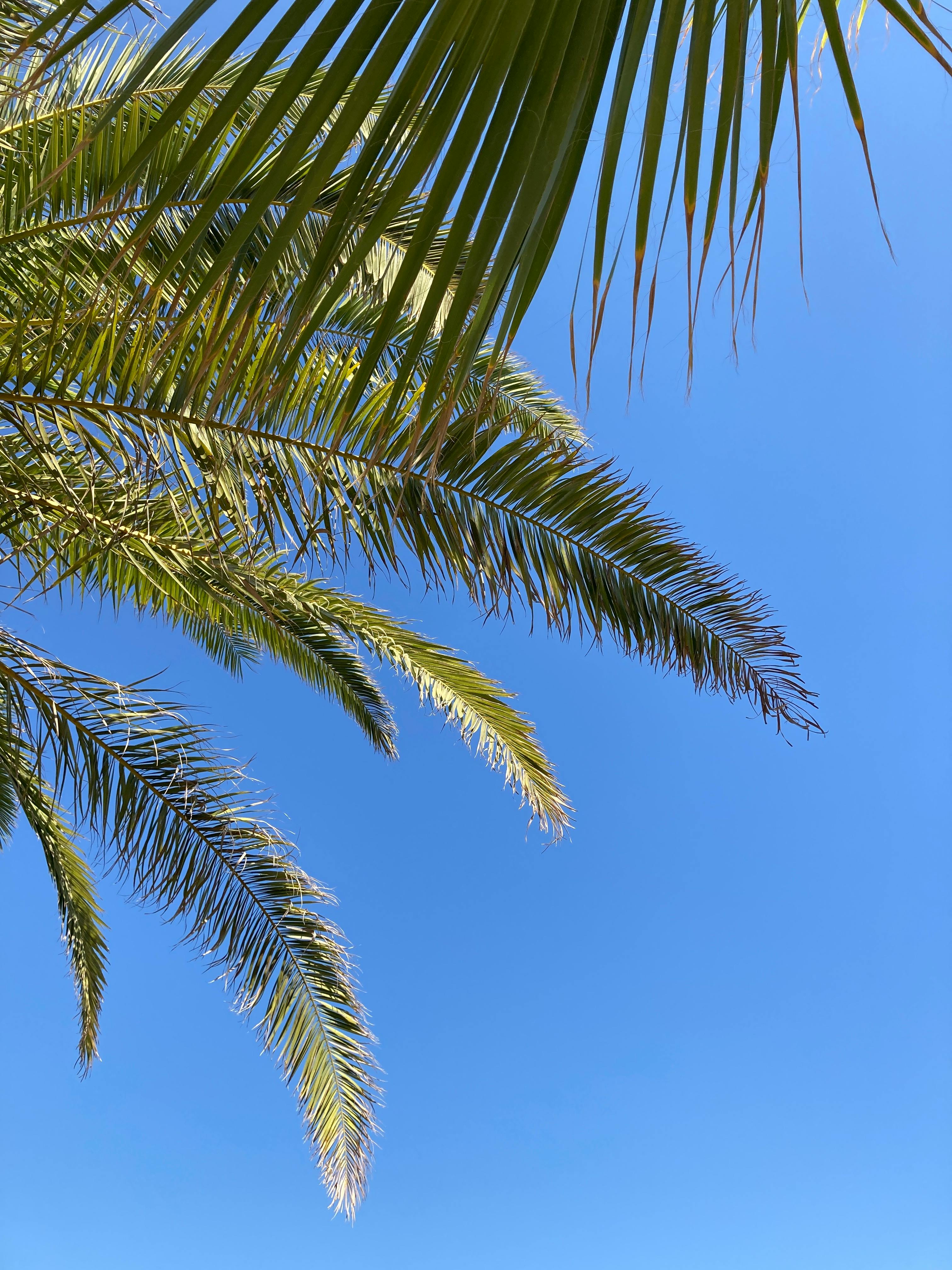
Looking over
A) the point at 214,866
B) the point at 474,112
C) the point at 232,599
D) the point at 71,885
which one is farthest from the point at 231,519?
the point at 71,885

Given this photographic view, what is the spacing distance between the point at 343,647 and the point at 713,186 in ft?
17.7

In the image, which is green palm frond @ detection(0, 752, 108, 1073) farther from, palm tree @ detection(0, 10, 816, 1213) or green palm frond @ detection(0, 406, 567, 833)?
green palm frond @ detection(0, 406, 567, 833)

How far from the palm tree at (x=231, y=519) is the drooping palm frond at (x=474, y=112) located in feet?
0.68

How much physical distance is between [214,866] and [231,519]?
1.96 meters

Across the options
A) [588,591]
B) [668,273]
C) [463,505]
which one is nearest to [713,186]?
[668,273]

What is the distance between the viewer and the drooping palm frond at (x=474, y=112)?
29.2 inches

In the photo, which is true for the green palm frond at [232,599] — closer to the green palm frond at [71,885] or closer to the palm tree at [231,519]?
the palm tree at [231,519]

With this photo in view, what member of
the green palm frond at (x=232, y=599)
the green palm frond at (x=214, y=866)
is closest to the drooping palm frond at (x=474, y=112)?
the green palm frond at (x=232, y=599)

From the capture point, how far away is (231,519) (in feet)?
9.58

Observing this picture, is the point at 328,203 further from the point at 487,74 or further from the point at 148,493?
the point at 487,74

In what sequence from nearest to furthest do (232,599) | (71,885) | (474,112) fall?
(474,112) → (232,599) → (71,885)

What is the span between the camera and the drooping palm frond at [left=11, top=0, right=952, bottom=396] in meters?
0.74

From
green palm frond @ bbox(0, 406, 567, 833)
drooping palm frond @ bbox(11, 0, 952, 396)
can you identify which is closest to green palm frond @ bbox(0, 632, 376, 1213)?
green palm frond @ bbox(0, 406, 567, 833)

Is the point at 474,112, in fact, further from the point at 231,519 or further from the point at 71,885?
the point at 71,885
